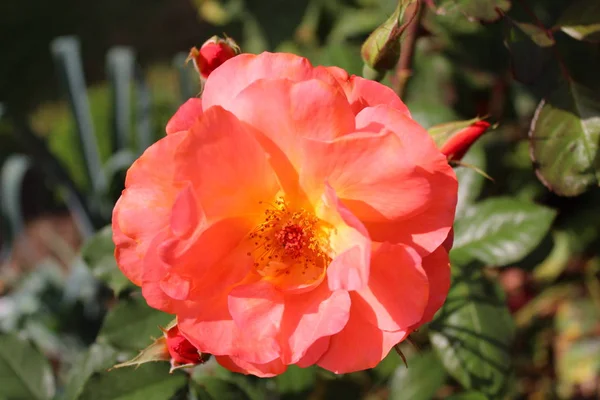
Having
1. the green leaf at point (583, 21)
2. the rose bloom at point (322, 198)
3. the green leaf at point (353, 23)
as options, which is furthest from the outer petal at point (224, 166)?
the green leaf at point (353, 23)

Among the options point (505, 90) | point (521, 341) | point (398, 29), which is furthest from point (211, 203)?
point (521, 341)

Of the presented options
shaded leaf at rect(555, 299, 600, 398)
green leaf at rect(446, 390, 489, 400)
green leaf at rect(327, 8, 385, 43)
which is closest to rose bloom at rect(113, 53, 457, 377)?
green leaf at rect(446, 390, 489, 400)

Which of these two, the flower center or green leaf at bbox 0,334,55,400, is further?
green leaf at bbox 0,334,55,400

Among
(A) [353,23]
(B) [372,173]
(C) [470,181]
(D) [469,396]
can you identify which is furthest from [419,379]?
(A) [353,23]

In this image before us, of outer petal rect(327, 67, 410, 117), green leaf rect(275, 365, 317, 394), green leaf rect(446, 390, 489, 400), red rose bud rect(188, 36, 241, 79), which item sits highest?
A: red rose bud rect(188, 36, 241, 79)

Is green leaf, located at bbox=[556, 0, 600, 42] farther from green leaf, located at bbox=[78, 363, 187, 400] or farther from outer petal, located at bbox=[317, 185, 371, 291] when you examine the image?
green leaf, located at bbox=[78, 363, 187, 400]

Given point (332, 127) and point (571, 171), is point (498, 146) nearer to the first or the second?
point (571, 171)
